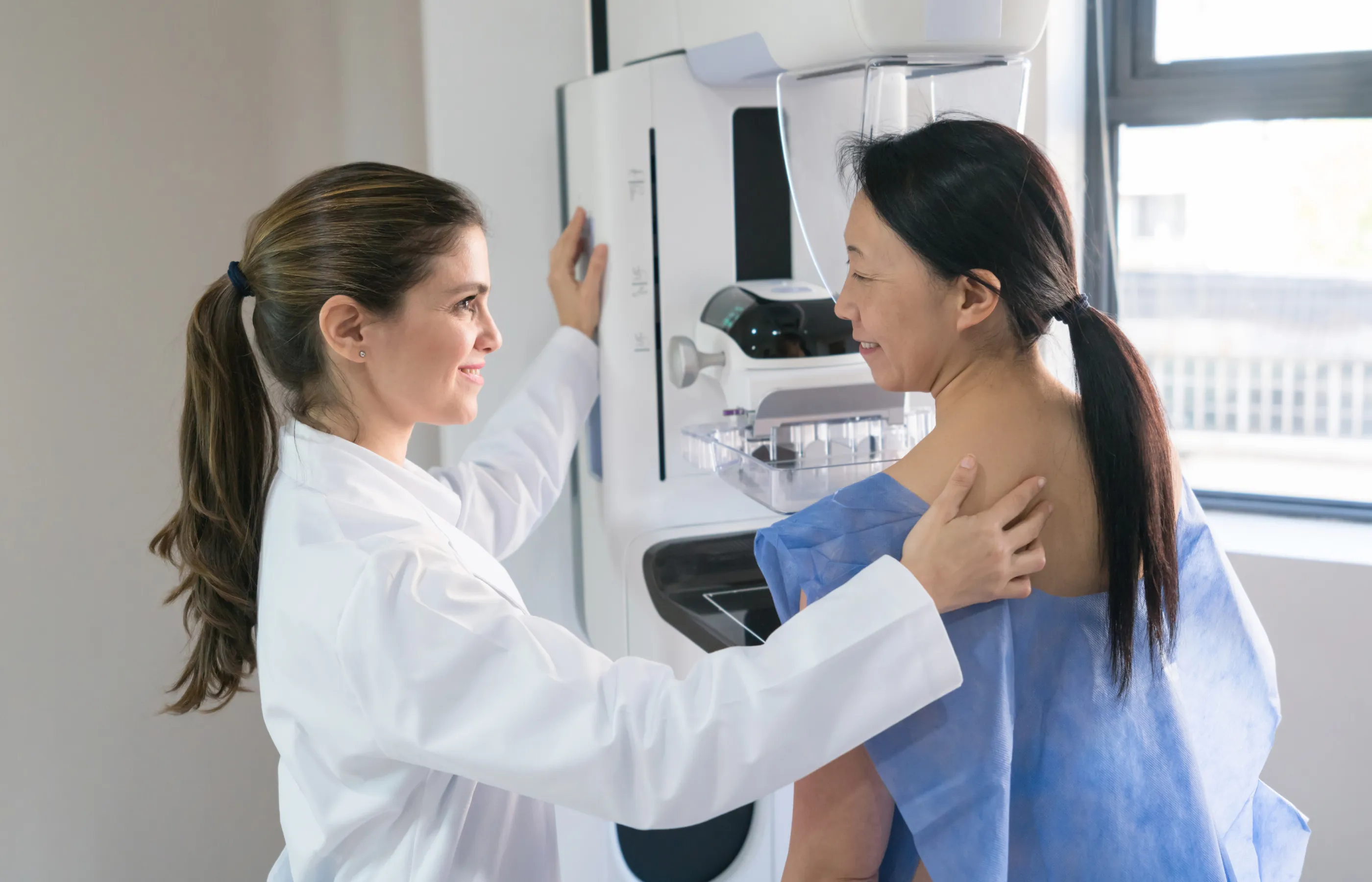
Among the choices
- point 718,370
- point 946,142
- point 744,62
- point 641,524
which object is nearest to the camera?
point 946,142

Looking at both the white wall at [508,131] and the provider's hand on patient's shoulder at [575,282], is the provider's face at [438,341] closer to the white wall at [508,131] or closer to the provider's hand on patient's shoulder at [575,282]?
the provider's hand on patient's shoulder at [575,282]

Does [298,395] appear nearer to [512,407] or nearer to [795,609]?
[512,407]

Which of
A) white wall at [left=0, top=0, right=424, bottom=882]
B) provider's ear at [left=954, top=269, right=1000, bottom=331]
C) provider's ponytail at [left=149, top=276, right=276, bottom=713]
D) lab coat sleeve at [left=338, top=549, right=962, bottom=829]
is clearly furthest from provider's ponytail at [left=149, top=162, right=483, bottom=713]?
white wall at [left=0, top=0, right=424, bottom=882]

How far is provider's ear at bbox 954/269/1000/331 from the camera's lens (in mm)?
963

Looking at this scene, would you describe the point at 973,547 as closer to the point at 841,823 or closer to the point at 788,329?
the point at 841,823

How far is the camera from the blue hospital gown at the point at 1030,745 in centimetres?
94

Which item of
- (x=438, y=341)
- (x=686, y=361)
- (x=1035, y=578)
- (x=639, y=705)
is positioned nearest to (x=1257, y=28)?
(x=686, y=361)

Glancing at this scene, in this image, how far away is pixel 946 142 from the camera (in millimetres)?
980

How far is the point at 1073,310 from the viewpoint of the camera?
3.22 feet

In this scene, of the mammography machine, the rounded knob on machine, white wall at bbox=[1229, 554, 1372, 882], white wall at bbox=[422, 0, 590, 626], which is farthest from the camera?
white wall at bbox=[1229, 554, 1372, 882]

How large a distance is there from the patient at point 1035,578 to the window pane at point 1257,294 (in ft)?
4.55

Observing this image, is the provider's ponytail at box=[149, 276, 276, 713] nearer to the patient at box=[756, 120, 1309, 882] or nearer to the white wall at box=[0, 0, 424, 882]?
the patient at box=[756, 120, 1309, 882]

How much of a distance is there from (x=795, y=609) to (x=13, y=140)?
1377mm

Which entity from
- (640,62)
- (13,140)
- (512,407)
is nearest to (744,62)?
(640,62)
